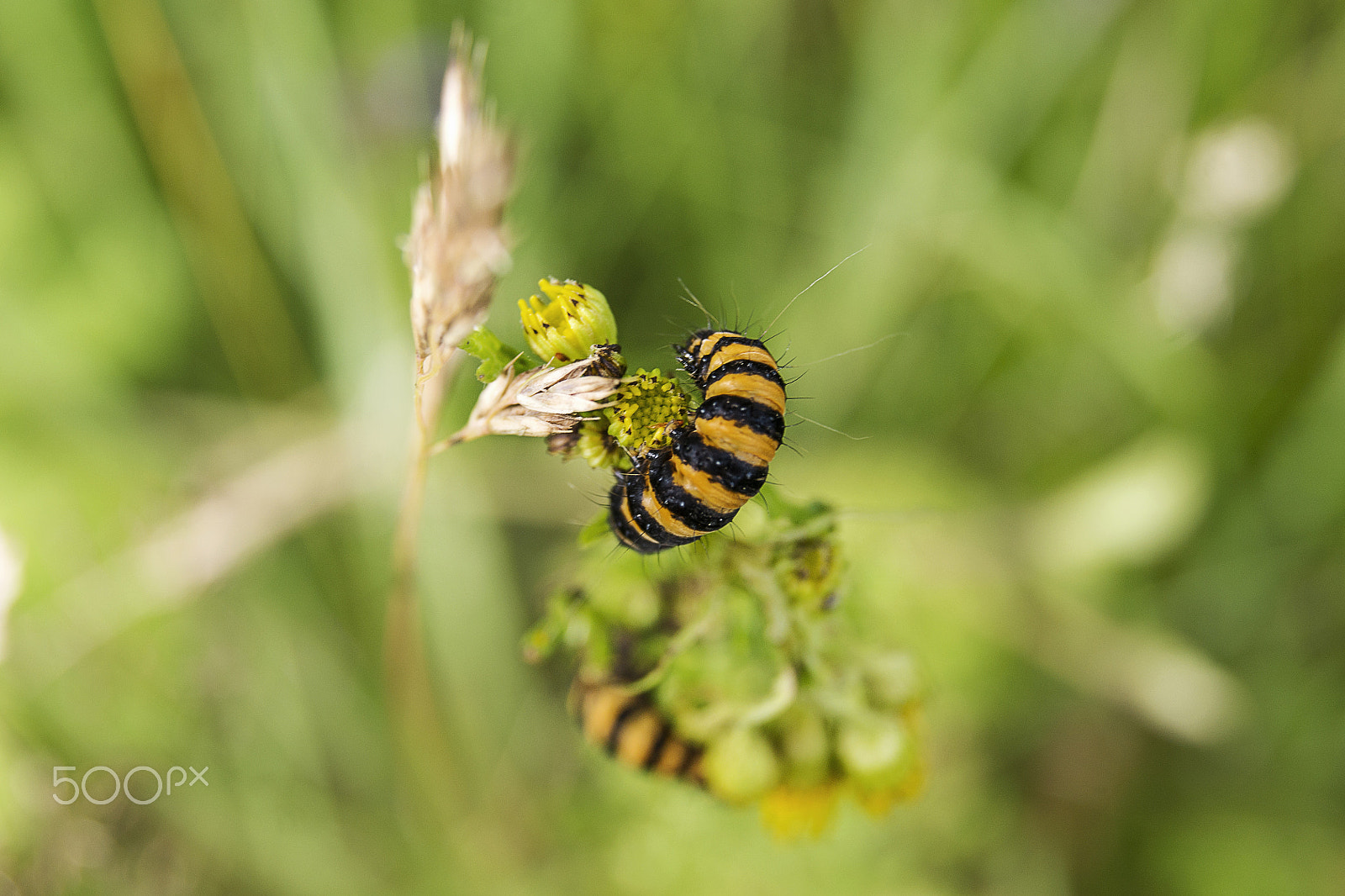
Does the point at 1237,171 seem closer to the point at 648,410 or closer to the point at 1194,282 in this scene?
the point at 1194,282

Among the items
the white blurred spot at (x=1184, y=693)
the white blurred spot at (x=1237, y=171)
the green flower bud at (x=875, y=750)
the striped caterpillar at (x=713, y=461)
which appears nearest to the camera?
the striped caterpillar at (x=713, y=461)

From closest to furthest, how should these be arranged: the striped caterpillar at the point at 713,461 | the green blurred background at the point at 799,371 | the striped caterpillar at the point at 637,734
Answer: the striped caterpillar at the point at 713,461 < the striped caterpillar at the point at 637,734 < the green blurred background at the point at 799,371

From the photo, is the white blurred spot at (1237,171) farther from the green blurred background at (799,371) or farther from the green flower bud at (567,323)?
the green flower bud at (567,323)

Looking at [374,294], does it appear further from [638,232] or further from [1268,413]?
[1268,413]

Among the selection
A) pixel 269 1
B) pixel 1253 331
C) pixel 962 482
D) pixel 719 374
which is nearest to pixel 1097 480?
pixel 962 482

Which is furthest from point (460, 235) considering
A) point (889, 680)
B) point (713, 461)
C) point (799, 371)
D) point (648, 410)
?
point (799, 371)

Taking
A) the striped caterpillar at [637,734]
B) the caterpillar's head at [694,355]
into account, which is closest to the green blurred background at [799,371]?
the striped caterpillar at [637,734]

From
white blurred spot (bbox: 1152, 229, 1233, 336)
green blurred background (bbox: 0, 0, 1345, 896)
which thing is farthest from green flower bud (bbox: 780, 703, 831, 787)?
white blurred spot (bbox: 1152, 229, 1233, 336)
